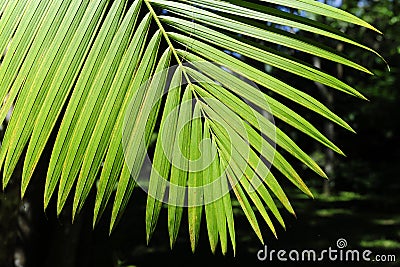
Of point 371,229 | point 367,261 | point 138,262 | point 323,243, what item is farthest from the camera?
point 371,229

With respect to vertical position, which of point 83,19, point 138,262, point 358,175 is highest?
point 358,175

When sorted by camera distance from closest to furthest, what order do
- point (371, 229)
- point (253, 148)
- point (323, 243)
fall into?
point (253, 148), point (323, 243), point (371, 229)

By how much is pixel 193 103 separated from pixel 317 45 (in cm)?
23

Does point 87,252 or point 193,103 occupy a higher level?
point 193,103

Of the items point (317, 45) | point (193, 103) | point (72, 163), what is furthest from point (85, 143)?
point (317, 45)

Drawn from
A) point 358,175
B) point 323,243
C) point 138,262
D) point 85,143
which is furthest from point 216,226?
point 358,175

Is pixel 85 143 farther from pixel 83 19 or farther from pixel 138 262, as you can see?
pixel 138 262

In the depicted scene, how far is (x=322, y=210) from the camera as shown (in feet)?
30.0

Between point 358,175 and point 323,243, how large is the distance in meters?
4.96

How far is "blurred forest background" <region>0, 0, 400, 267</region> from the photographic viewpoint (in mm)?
3033

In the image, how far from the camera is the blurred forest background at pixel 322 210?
3.03 metres

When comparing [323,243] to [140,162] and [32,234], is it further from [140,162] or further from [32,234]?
[140,162]

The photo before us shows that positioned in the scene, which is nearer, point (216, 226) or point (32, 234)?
point (216, 226)

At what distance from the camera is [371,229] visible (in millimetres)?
7867
